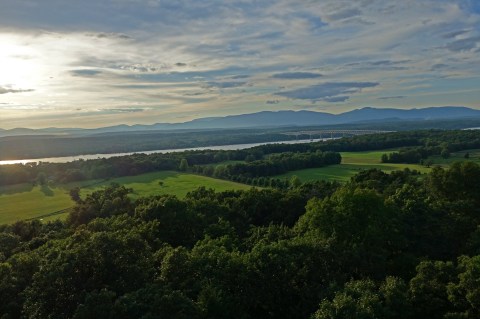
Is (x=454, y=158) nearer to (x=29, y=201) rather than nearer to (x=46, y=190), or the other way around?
(x=29, y=201)

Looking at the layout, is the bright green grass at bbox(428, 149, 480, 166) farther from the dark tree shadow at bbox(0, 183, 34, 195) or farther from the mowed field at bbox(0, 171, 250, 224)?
the dark tree shadow at bbox(0, 183, 34, 195)

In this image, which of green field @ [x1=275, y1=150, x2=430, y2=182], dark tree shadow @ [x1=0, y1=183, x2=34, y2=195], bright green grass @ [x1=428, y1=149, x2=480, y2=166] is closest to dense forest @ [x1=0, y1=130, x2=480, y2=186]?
bright green grass @ [x1=428, y1=149, x2=480, y2=166]

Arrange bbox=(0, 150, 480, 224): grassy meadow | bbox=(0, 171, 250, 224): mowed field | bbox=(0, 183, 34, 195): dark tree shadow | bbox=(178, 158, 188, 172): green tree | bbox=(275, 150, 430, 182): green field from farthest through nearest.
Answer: bbox=(178, 158, 188, 172): green tree → bbox=(0, 183, 34, 195): dark tree shadow → bbox=(275, 150, 430, 182): green field → bbox=(0, 150, 480, 224): grassy meadow → bbox=(0, 171, 250, 224): mowed field

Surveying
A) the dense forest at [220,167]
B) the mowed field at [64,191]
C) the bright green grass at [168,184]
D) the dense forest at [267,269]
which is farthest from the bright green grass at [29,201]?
the dense forest at [267,269]

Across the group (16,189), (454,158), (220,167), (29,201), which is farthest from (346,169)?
(16,189)

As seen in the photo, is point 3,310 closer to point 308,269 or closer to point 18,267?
point 18,267

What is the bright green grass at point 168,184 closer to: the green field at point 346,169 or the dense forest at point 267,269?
the green field at point 346,169

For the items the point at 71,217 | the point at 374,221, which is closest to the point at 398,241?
the point at 374,221
